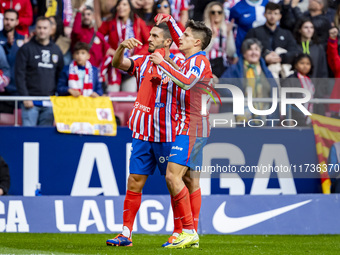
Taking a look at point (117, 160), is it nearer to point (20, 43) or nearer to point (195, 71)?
point (20, 43)

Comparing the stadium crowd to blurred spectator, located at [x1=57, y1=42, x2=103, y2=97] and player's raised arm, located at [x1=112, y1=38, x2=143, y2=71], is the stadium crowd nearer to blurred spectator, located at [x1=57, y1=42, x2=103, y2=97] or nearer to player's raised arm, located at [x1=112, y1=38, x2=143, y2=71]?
blurred spectator, located at [x1=57, y1=42, x2=103, y2=97]

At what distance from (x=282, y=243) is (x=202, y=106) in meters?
1.88

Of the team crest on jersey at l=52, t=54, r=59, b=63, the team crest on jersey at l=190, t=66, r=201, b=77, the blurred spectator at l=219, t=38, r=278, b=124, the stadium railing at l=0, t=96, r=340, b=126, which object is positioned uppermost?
the team crest on jersey at l=190, t=66, r=201, b=77

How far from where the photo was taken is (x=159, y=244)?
7.18 meters

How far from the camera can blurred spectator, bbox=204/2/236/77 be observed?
34.9 feet

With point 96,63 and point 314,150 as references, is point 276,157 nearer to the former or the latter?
point 314,150

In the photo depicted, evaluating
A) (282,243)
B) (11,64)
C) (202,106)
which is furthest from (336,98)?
(11,64)

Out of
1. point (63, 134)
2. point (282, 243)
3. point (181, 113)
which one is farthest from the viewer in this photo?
point (63, 134)

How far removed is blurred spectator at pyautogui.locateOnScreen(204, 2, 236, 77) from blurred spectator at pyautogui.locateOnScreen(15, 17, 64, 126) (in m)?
2.30

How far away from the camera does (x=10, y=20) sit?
10234mm

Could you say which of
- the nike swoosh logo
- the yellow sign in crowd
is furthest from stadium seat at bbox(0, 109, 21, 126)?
the nike swoosh logo

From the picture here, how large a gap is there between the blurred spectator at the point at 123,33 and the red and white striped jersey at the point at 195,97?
12.2ft

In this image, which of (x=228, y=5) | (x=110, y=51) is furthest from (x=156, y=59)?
(x=228, y=5)

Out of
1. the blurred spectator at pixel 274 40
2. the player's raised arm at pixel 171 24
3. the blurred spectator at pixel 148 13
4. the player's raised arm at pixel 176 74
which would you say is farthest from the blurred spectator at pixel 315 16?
the player's raised arm at pixel 176 74
